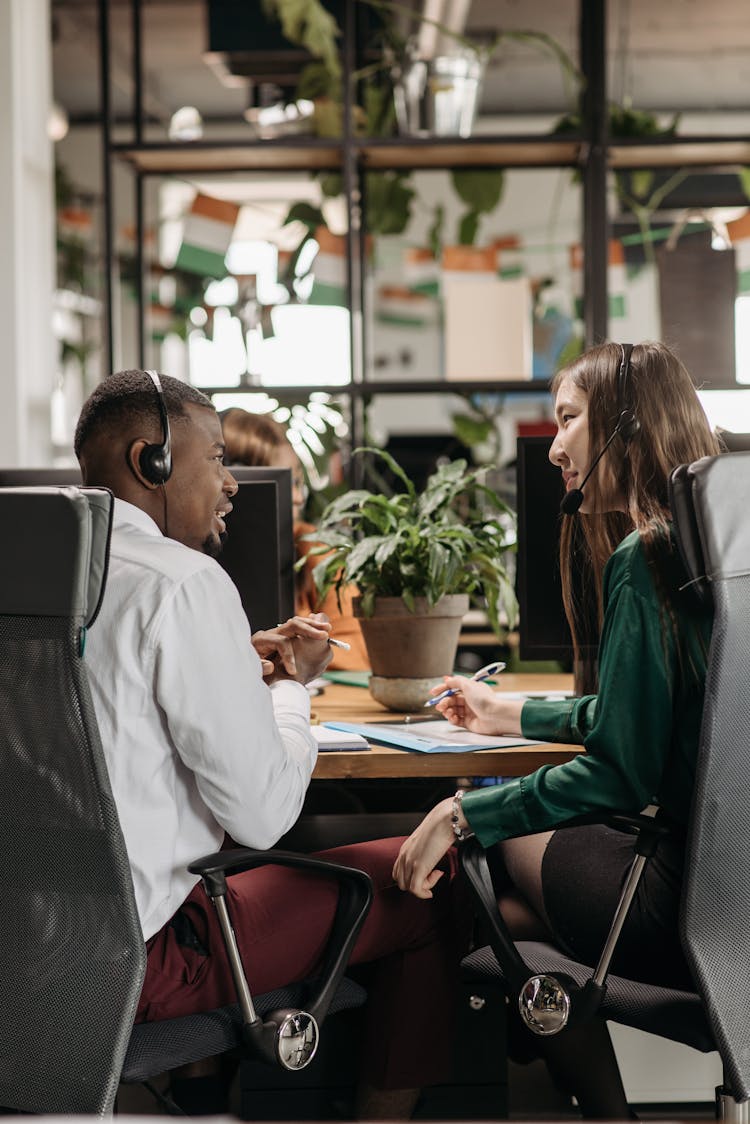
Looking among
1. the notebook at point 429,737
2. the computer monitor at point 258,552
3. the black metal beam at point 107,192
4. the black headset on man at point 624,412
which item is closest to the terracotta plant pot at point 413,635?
the notebook at point 429,737

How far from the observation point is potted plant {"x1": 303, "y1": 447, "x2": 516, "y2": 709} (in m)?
2.10

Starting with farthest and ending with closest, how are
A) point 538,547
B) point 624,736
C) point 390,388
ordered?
point 390,388 → point 538,547 → point 624,736

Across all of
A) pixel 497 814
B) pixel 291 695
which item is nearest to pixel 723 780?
pixel 497 814

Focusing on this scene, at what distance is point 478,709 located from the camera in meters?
1.98

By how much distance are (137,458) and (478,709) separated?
2.32ft

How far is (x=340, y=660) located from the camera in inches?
109

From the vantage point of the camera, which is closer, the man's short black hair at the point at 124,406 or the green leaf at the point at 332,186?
the man's short black hair at the point at 124,406

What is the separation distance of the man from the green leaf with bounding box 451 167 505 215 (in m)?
Answer: 2.52

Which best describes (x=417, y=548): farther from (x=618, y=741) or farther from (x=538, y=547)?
(x=618, y=741)

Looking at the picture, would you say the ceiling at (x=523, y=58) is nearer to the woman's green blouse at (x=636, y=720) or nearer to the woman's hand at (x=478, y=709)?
the woman's hand at (x=478, y=709)

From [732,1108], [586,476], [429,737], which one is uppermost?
[586,476]

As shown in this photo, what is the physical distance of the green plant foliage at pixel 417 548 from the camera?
209 cm

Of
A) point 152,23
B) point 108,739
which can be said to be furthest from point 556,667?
point 152,23

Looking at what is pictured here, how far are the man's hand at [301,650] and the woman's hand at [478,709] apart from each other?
24 centimetres
